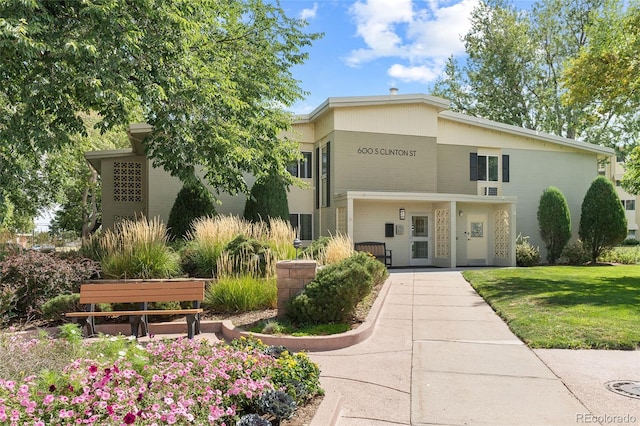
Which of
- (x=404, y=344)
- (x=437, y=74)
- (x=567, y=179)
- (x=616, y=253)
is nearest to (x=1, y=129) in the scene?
(x=404, y=344)

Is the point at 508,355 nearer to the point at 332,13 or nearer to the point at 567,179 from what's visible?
the point at 332,13

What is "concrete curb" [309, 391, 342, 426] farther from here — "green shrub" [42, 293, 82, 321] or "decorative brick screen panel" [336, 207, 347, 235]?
"decorative brick screen panel" [336, 207, 347, 235]

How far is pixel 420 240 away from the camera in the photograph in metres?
19.2

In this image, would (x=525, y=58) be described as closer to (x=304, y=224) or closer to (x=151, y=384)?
(x=304, y=224)

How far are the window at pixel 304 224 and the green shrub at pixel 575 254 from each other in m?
11.4

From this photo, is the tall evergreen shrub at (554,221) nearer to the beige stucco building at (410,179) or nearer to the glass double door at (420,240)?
the beige stucco building at (410,179)

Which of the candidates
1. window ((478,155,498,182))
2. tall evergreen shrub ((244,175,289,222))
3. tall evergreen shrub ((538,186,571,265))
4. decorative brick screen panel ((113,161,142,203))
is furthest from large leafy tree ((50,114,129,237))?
tall evergreen shrub ((538,186,571,265))

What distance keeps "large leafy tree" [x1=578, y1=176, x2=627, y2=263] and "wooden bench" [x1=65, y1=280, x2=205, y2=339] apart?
18.9 meters

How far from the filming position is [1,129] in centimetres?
743

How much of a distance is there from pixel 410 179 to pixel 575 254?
822cm

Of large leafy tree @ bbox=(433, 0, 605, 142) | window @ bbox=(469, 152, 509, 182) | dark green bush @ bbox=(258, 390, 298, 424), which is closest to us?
dark green bush @ bbox=(258, 390, 298, 424)

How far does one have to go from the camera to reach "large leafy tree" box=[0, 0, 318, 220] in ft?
22.5

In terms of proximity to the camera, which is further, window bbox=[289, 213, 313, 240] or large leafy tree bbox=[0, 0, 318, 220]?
window bbox=[289, 213, 313, 240]

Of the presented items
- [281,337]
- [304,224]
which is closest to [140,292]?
[281,337]
